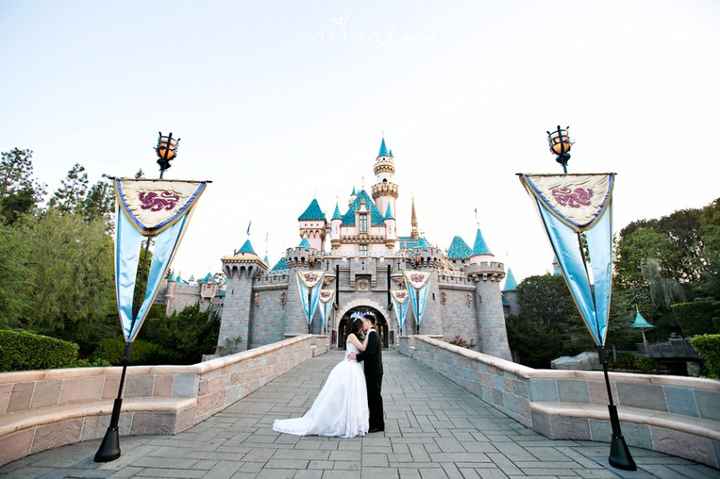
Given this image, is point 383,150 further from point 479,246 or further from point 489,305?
point 489,305

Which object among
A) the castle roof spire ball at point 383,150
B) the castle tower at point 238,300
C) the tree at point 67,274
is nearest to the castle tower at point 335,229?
→ the castle tower at point 238,300

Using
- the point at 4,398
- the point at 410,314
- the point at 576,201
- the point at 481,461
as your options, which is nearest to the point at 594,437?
the point at 481,461

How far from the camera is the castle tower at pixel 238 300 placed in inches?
1031

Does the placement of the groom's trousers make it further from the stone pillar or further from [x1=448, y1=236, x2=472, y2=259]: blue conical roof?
[x1=448, y1=236, x2=472, y2=259]: blue conical roof

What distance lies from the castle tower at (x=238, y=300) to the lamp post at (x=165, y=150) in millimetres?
23580

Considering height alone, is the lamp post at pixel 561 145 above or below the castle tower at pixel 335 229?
below

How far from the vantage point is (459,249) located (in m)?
38.7

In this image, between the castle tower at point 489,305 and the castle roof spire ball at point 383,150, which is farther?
the castle roof spire ball at point 383,150

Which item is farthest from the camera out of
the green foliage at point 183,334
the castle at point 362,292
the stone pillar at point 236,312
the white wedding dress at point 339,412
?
the green foliage at point 183,334

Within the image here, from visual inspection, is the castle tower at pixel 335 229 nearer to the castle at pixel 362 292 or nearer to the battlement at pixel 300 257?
the castle at pixel 362 292

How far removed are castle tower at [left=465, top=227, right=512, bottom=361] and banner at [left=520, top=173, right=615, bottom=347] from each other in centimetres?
2459

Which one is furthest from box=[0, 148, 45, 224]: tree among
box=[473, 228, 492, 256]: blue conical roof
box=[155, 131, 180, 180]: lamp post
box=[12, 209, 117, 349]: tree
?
box=[473, 228, 492, 256]: blue conical roof

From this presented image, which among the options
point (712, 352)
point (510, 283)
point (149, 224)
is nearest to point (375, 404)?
point (149, 224)

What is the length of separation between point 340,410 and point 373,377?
25.4 inches
